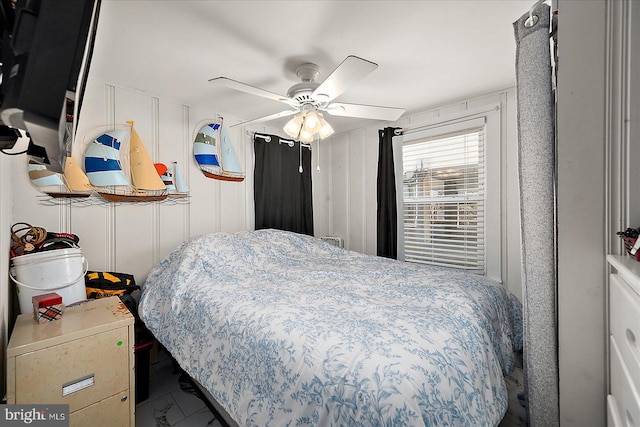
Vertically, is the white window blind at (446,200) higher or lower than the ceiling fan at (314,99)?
lower

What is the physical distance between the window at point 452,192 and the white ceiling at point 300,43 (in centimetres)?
46

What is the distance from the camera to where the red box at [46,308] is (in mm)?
1355

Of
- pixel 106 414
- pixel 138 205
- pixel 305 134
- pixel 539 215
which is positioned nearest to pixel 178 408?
pixel 106 414

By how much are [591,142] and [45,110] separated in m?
1.36

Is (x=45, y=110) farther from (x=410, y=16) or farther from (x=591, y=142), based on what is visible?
(x=410, y=16)

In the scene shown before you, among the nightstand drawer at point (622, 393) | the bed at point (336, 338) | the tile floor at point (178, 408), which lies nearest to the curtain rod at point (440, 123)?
the bed at point (336, 338)

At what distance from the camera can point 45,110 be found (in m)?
0.39

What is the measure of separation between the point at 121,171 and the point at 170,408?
1.76 meters

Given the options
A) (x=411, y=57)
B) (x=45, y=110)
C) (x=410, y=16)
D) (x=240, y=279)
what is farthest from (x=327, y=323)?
(x=411, y=57)

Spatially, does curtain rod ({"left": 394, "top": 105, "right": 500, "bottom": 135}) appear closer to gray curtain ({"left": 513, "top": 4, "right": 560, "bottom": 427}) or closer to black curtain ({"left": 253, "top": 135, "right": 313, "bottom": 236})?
black curtain ({"left": 253, "top": 135, "right": 313, "bottom": 236})

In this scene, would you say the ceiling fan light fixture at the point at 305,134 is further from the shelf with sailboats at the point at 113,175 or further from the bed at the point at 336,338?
the shelf with sailboats at the point at 113,175

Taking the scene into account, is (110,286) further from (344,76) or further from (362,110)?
(362,110)

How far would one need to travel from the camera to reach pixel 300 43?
1692mm

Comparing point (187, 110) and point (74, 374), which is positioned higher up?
point (187, 110)
